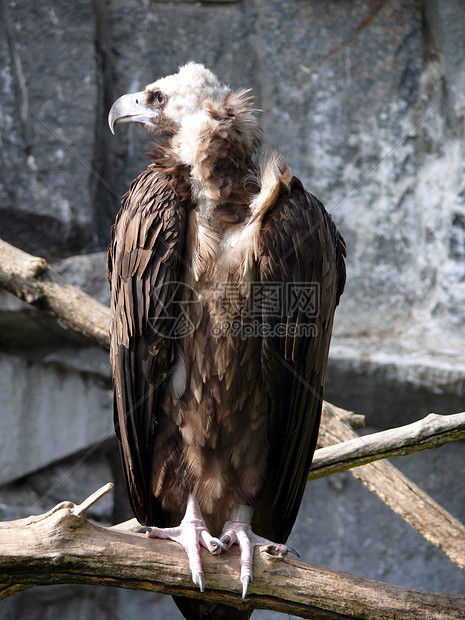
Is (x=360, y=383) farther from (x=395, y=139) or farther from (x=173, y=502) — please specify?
(x=173, y=502)

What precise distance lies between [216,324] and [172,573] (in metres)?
0.74

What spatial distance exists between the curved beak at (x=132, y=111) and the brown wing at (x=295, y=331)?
65cm

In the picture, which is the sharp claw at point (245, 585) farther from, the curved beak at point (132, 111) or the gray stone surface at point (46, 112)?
the gray stone surface at point (46, 112)

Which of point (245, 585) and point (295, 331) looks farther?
point (295, 331)

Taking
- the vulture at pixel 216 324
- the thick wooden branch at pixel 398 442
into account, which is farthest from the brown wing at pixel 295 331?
the thick wooden branch at pixel 398 442

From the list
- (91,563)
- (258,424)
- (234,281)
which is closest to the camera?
(91,563)

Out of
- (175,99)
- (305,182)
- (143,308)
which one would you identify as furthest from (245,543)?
(305,182)

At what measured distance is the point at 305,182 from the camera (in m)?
4.33

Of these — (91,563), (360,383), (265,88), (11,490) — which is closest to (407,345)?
(360,383)

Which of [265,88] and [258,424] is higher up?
[265,88]

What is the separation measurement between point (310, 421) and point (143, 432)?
1.81 ft

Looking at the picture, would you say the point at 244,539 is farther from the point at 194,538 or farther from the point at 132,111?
the point at 132,111

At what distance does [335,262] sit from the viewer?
2514mm

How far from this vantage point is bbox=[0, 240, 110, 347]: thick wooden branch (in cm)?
298
